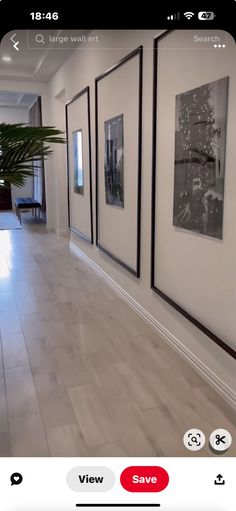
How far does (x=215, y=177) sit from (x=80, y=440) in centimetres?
117

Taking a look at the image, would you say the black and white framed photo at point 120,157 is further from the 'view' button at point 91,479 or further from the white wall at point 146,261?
the 'view' button at point 91,479

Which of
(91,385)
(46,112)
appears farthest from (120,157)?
(46,112)

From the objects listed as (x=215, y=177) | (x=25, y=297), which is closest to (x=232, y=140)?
(x=215, y=177)

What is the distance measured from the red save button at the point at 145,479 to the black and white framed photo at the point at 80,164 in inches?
125

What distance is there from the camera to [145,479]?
2.12 ft

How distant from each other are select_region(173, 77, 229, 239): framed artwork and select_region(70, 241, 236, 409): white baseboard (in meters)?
0.64

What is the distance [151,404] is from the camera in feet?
5.28

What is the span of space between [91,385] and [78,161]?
2853 mm

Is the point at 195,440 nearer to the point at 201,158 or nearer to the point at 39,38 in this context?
the point at 39,38

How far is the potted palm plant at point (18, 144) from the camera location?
96 centimetres

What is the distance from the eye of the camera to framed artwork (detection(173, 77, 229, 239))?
1580 millimetres

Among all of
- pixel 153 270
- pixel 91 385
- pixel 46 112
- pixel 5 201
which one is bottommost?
pixel 91 385
